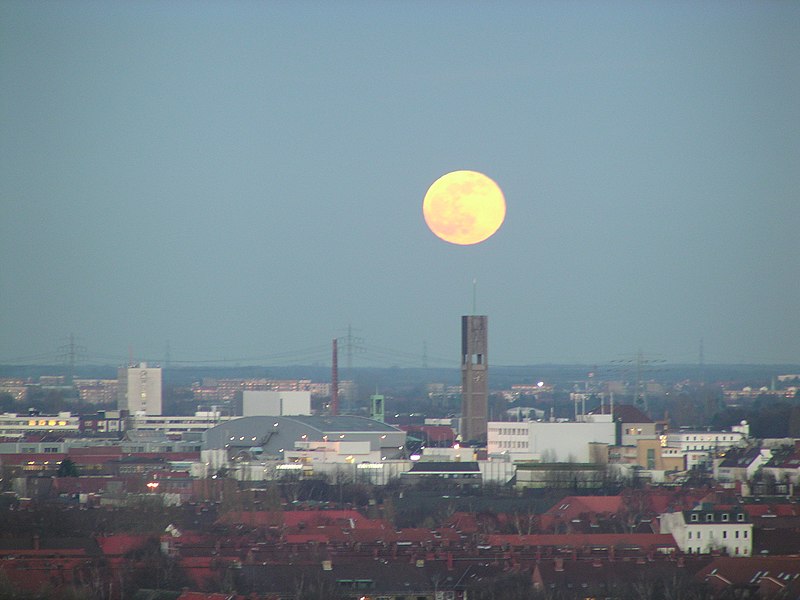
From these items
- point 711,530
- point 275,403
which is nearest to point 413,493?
point 711,530

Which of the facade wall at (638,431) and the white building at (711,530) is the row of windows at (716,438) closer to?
the facade wall at (638,431)

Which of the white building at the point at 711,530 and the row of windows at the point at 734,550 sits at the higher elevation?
the white building at the point at 711,530

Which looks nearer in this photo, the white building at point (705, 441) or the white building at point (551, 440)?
the white building at point (551, 440)

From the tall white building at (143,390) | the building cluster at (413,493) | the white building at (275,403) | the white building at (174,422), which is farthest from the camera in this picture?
the tall white building at (143,390)

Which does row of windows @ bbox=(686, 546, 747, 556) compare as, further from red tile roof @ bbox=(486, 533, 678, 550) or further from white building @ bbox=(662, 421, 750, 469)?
white building @ bbox=(662, 421, 750, 469)

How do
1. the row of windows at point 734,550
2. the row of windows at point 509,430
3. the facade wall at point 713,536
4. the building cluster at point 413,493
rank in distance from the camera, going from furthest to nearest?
1. the row of windows at point 509,430
2. the facade wall at point 713,536
3. the row of windows at point 734,550
4. the building cluster at point 413,493

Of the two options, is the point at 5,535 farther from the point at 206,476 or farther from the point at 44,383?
the point at 44,383

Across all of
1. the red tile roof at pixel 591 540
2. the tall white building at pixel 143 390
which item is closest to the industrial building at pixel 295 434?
the tall white building at pixel 143 390

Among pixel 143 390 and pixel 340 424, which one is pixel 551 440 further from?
pixel 143 390

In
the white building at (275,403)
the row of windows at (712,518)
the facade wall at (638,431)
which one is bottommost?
the row of windows at (712,518)
